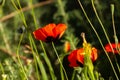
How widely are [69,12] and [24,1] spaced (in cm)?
57

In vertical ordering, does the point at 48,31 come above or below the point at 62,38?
above

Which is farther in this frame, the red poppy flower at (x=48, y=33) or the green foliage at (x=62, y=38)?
the green foliage at (x=62, y=38)

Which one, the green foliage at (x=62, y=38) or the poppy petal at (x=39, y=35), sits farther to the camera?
the green foliage at (x=62, y=38)

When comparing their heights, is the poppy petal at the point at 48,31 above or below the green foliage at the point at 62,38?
above

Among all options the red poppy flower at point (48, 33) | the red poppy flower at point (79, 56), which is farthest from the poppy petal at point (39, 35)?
the red poppy flower at point (79, 56)

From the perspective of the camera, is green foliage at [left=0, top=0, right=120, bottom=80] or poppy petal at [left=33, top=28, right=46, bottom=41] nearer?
poppy petal at [left=33, top=28, right=46, bottom=41]

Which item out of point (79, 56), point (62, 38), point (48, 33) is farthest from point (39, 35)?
point (62, 38)

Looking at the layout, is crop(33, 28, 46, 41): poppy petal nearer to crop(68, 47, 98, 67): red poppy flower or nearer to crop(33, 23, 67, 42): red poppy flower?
crop(33, 23, 67, 42): red poppy flower

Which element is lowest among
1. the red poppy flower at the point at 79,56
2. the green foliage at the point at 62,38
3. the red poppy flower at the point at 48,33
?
the green foliage at the point at 62,38

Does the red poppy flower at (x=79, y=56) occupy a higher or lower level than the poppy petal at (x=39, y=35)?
lower

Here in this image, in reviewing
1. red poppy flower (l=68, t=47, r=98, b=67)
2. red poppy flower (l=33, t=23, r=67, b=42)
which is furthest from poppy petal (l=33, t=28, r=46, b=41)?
red poppy flower (l=68, t=47, r=98, b=67)

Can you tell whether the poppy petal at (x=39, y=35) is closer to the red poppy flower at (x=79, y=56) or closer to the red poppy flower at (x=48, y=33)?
the red poppy flower at (x=48, y=33)

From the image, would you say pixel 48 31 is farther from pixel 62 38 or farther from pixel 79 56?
pixel 62 38

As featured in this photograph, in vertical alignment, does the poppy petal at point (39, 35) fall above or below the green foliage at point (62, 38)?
above
